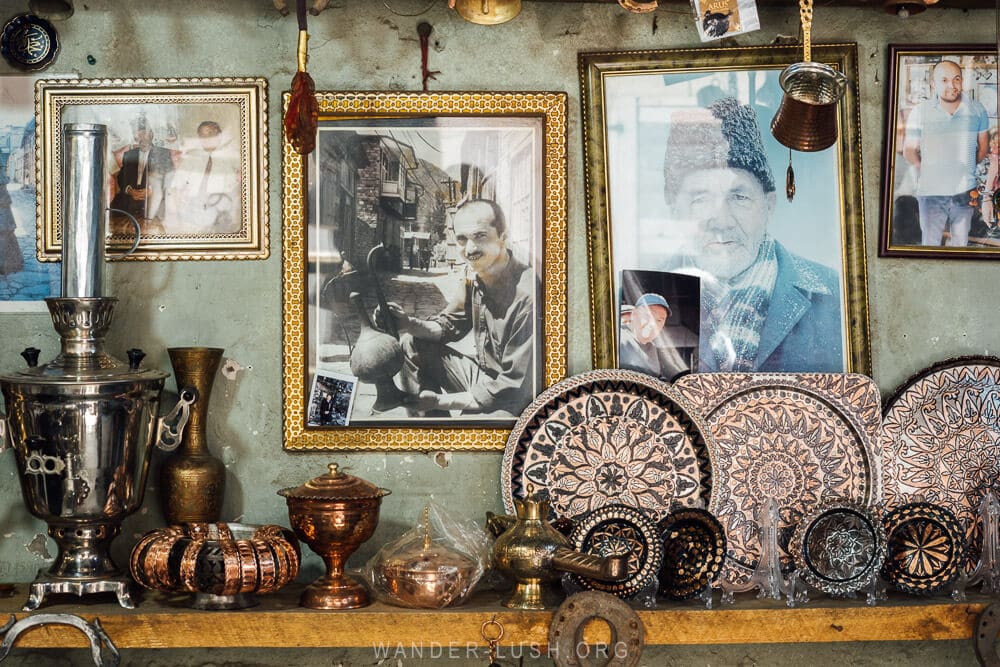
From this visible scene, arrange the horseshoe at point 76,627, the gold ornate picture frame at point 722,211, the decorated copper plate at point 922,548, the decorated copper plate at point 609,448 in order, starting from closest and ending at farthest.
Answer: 1. the horseshoe at point 76,627
2. the decorated copper plate at point 922,548
3. the decorated copper plate at point 609,448
4. the gold ornate picture frame at point 722,211

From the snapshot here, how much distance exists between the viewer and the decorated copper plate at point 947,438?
270cm

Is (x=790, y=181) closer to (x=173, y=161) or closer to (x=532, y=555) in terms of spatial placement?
(x=532, y=555)

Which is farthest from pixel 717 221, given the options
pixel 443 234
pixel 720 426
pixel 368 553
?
pixel 368 553

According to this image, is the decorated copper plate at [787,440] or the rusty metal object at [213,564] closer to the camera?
the rusty metal object at [213,564]

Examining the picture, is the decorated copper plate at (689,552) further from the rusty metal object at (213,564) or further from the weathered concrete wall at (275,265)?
the rusty metal object at (213,564)

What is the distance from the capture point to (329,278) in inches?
107

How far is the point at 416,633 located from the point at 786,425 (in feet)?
3.57

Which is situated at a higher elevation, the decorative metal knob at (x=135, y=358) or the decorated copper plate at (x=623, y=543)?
the decorative metal knob at (x=135, y=358)

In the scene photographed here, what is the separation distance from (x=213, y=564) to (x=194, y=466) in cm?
33

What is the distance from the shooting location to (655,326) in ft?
8.98

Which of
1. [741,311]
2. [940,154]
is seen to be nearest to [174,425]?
[741,311]

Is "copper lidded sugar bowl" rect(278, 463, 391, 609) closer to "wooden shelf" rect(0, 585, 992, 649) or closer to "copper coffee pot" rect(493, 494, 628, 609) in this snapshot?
"wooden shelf" rect(0, 585, 992, 649)

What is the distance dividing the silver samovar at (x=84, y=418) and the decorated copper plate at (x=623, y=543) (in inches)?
40.1

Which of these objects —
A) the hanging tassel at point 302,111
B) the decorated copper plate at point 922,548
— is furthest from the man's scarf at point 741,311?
the hanging tassel at point 302,111
